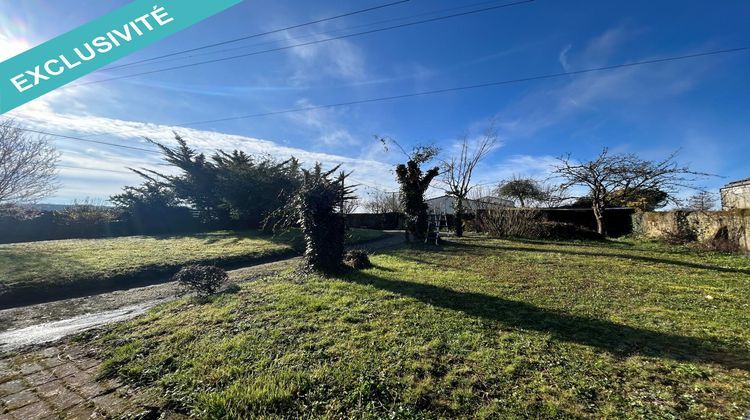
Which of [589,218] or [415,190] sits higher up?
[415,190]

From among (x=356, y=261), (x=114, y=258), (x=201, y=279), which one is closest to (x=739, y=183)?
(x=356, y=261)

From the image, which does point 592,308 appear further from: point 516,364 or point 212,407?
point 212,407

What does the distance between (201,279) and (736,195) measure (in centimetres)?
2039

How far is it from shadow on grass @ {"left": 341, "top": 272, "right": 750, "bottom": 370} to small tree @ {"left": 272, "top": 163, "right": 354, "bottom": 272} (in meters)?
2.45

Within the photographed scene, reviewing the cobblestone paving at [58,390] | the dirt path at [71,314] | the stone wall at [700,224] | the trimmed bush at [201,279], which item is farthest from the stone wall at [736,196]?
the dirt path at [71,314]

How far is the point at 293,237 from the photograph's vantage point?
50.4ft

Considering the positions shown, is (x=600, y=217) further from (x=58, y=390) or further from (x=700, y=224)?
(x=58, y=390)

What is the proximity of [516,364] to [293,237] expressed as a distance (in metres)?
13.7

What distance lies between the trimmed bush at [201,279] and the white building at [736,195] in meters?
18.5

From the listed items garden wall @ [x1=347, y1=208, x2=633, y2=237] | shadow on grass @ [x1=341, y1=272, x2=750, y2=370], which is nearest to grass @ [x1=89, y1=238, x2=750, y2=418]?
shadow on grass @ [x1=341, y1=272, x2=750, y2=370]

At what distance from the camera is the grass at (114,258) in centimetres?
775

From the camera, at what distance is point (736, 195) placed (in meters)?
12.6

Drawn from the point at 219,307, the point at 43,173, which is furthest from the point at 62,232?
the point at 219,307

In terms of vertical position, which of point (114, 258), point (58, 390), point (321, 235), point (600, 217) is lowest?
point (58, 390)
